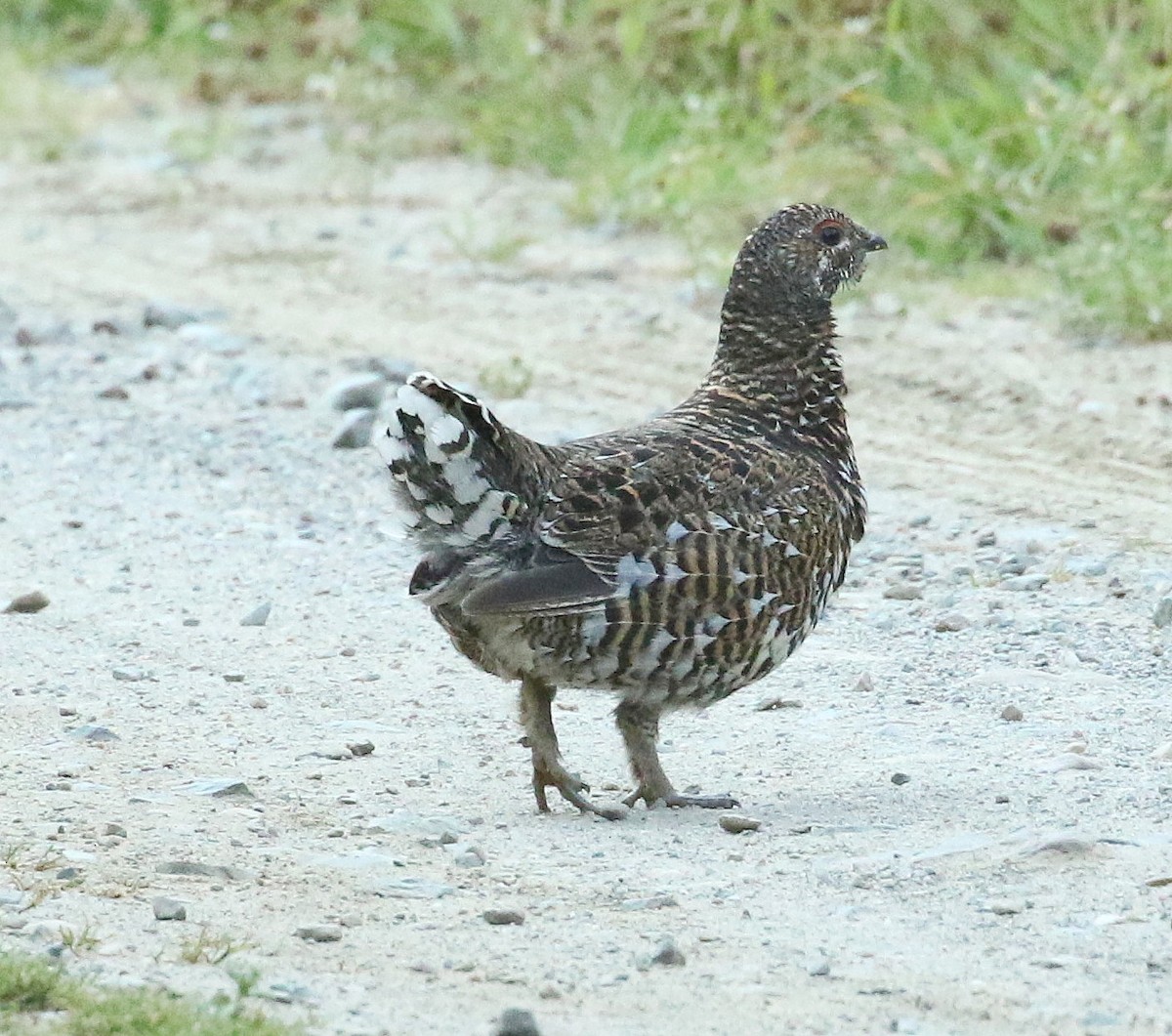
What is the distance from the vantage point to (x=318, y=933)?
4.23m

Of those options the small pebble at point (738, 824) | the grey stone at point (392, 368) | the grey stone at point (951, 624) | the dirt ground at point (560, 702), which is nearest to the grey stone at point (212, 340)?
the dirt ground at point (560, 702)

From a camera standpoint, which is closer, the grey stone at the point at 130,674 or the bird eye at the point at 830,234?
the bird eye at the point at 830,234

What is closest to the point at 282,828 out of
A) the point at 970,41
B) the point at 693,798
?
the point at 693,798

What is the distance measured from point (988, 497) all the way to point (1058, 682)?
1.90m

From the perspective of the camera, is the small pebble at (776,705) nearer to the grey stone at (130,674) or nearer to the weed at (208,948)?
the grey stone at (130,674)

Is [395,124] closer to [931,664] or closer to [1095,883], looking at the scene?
[931,664]

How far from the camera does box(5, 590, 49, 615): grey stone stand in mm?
6801

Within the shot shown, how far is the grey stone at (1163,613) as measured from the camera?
21.1 feet

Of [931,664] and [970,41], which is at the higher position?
[970,41]

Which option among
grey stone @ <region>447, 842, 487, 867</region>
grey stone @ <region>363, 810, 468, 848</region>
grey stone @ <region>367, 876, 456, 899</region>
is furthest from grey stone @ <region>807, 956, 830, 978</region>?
grey stone @ <region>363, 810, 468, 848</region>

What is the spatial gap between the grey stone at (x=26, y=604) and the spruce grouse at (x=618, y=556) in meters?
1.92

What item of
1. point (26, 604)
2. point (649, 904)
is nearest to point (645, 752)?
point (649, 904)

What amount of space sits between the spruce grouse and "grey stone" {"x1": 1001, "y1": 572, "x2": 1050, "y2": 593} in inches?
55.9

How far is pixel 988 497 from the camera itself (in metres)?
7.89
